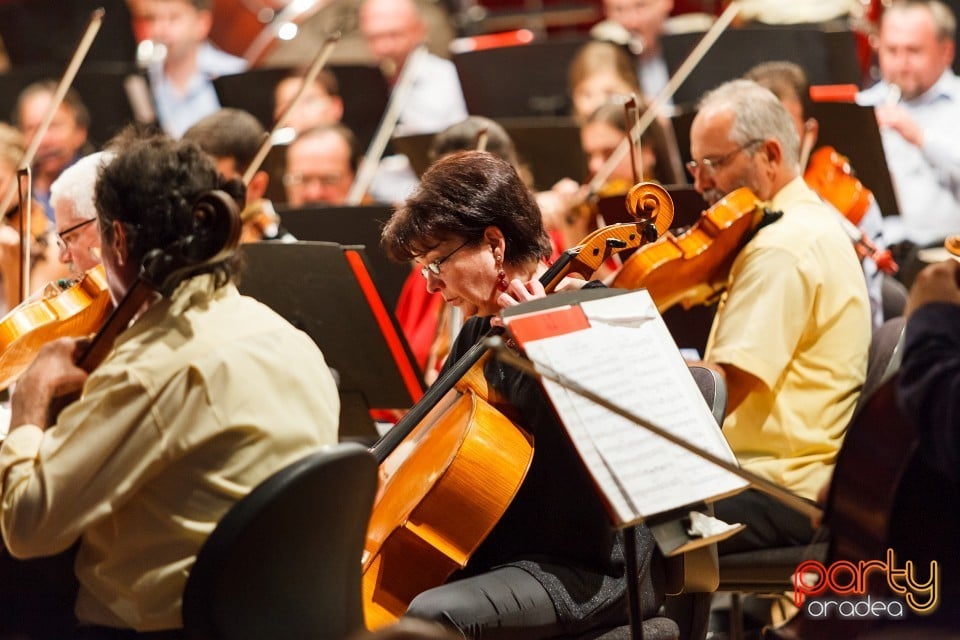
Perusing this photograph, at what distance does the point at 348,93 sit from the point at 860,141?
7.49ft

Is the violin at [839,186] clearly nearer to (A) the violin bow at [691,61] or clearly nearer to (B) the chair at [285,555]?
(A) the violin bow at [691,61]

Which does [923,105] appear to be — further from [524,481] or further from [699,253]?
[524,481]

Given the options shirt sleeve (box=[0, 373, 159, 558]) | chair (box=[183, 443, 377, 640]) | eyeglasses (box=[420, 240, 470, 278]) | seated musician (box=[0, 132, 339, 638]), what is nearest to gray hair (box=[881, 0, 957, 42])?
eyeglasses (box=[420, 240, 470, 278])

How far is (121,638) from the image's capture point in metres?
1.90

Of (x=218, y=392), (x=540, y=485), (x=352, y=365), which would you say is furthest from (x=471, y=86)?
(x=218, y=392)

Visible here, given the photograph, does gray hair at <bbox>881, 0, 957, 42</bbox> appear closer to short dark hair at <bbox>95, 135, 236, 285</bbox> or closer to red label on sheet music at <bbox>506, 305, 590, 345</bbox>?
red label on sheet music at <bbox>506, 305, 590, 345</bbox>

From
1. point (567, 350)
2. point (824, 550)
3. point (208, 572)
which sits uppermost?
point (567, 350)

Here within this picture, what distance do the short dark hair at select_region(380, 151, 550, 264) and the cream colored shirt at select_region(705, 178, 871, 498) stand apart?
59 centimetres

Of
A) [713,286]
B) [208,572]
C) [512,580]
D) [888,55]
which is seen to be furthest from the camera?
[888,55]

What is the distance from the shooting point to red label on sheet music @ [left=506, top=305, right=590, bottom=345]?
5.91 feet

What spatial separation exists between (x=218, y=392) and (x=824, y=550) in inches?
41.9

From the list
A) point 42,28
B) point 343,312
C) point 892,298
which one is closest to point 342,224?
point 343,312

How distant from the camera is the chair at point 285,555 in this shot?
172 centimetres

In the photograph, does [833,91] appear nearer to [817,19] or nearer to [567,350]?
[817,19]
